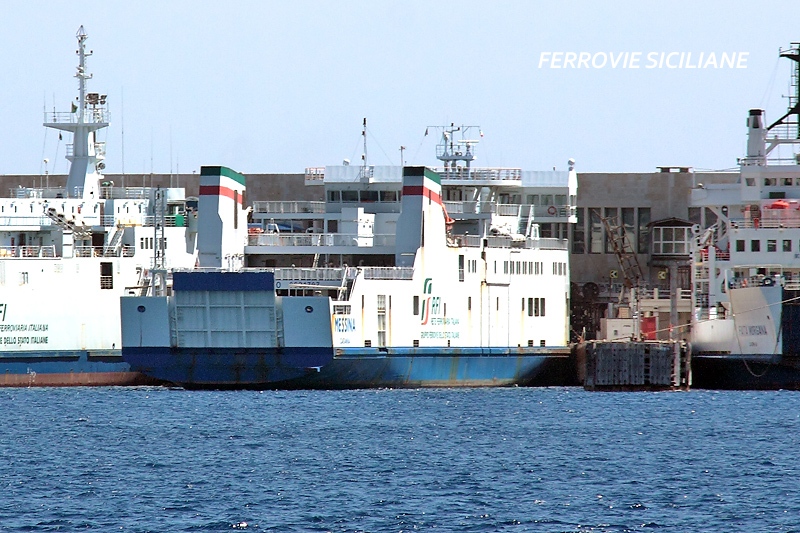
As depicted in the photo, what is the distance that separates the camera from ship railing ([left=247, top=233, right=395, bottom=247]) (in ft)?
209

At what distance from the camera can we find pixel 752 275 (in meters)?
66.0

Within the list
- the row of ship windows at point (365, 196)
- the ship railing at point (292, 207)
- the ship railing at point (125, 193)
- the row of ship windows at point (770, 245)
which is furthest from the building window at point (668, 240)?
the ship railing at point (125, 193)

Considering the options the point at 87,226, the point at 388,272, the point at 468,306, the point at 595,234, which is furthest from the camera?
the point at 595,234

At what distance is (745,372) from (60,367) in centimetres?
2317

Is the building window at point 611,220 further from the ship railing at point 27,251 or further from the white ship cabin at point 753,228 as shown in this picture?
the ship railing at point 27,251

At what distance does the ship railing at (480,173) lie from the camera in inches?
2810

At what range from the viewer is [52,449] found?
45.3 metres

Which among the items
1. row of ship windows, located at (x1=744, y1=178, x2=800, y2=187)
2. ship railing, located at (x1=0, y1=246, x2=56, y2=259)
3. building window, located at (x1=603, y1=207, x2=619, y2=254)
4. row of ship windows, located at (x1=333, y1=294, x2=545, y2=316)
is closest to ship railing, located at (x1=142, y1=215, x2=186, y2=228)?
ship railing, located at (x1=0, y1=246, x2=56, y2=259)

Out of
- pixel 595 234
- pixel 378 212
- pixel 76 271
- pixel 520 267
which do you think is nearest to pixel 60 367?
pixel 76 271

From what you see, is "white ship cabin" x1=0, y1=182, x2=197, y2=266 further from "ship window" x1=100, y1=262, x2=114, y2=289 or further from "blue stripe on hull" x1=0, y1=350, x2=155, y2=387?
"blue stripe on hull" x1=0, y1=350, x2=155, y2=387

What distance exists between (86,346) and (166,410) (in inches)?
339

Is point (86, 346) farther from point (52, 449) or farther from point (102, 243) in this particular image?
point (52, 449)

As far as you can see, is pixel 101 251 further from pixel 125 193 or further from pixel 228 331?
pixel 228 331

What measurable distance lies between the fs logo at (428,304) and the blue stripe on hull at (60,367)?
10135 millimetres
